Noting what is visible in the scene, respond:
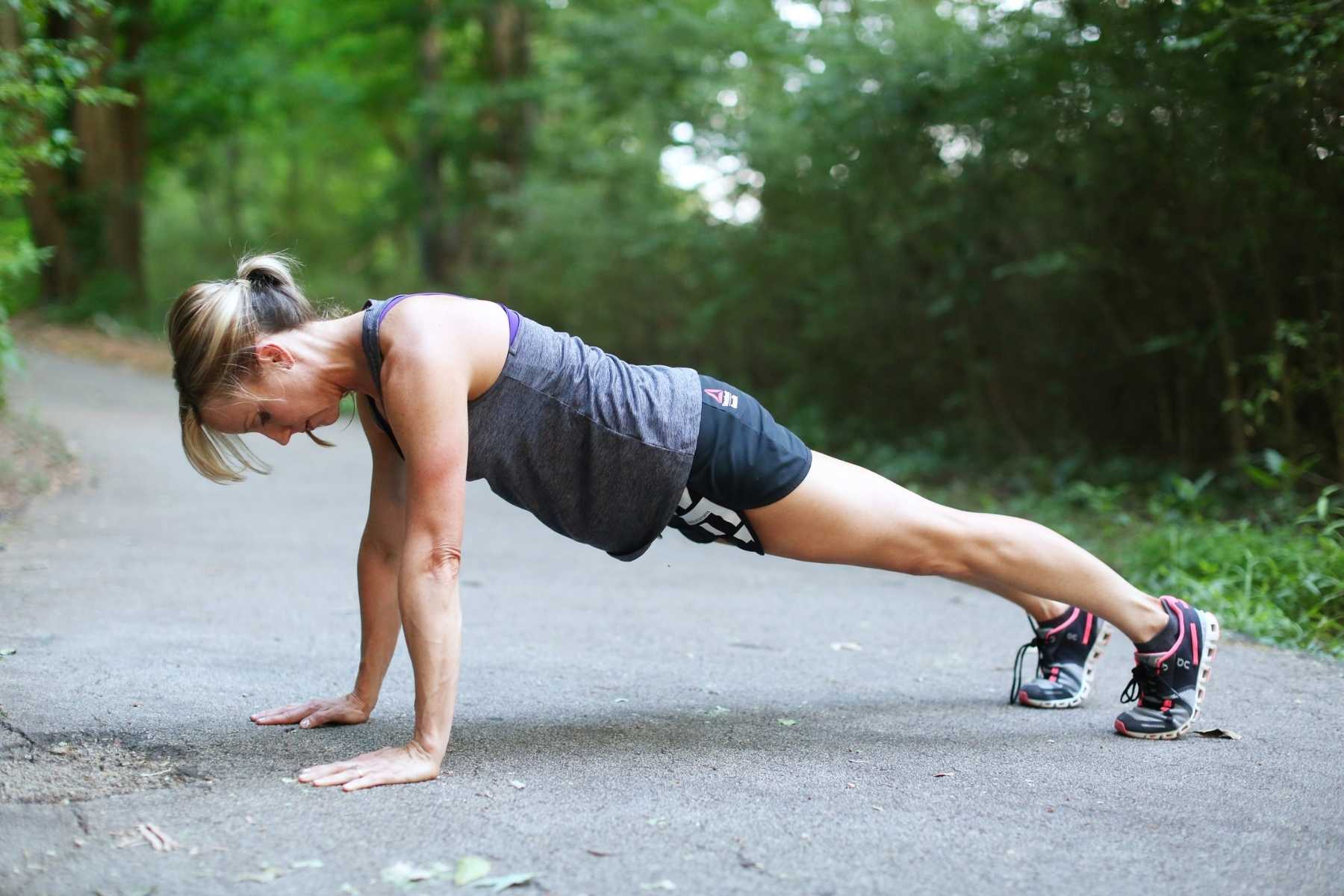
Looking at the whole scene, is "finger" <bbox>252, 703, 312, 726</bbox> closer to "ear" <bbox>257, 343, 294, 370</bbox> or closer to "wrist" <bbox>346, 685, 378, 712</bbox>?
"wrist" <bbox>346, 685, 378, 712</bbox>

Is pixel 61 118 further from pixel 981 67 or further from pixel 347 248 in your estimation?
pixel 981 67

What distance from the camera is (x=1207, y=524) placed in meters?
6.80

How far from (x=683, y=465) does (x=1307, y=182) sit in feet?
17.9

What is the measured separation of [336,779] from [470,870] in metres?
0.57

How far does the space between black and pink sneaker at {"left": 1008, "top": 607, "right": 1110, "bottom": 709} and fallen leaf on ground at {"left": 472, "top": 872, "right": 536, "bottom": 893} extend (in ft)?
6.51

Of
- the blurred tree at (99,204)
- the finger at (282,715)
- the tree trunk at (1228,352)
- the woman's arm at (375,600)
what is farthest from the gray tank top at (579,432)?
the blurred tree at (99,204)

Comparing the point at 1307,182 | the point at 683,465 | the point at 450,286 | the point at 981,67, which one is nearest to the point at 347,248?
the point at 450,286

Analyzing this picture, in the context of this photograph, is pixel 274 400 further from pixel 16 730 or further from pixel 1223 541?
pixel 1223 541

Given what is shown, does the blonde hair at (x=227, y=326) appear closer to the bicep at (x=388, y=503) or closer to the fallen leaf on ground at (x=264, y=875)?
the bicep at (x=388, y=503)

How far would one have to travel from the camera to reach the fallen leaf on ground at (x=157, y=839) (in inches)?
92.6

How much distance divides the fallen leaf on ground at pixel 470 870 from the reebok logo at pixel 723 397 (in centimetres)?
125

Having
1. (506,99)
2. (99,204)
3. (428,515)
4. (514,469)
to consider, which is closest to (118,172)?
(99,204)

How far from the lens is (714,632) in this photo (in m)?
4.87

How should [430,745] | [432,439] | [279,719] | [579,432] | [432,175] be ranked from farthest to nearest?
[432,175]
[279,719]
[579,432]
[430,745]
[432,439]
